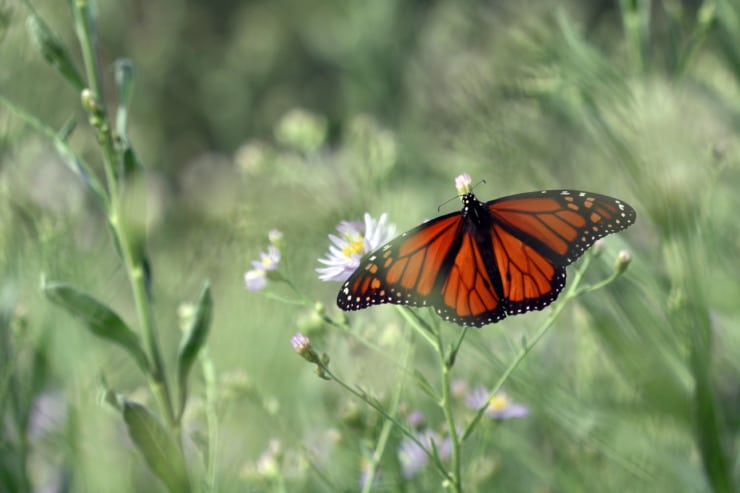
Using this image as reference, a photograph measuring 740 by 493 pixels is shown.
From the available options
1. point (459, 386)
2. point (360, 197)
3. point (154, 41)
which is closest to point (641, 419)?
point (459, 386)

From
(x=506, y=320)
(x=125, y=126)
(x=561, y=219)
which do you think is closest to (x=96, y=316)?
(x=125, y=126)

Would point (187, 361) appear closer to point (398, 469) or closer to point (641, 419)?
point (398, 469)

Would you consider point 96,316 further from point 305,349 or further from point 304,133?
point 304,133

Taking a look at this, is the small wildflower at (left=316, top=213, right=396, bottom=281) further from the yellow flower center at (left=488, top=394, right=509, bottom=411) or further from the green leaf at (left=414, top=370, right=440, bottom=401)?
the yellow flower center at (left=488, top=394, right=509, bottom=411)

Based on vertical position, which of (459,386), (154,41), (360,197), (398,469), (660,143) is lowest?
(398,469)

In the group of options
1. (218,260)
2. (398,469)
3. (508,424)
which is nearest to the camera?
(398,469)

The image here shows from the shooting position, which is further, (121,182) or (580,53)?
(580,53)
